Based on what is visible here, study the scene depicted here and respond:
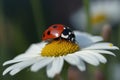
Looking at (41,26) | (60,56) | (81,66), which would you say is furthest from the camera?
(41,26)

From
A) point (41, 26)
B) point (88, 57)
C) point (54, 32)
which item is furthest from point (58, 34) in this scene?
point (41, 26)

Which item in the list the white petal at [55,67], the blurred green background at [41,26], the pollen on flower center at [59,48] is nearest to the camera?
the white petal at [55,67]

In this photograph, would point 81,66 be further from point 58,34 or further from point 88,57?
point 58,34

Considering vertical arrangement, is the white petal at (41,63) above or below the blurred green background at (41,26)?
above

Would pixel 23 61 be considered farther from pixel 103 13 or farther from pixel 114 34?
pixel 103 13

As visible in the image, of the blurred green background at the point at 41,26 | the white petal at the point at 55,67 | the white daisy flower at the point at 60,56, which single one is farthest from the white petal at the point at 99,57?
the blurred green background at the point at 41,26

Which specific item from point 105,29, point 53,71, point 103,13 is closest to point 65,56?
point 53,71

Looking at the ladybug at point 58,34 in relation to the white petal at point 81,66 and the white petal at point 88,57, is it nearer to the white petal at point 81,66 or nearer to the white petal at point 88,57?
the white petal at point 88,57
